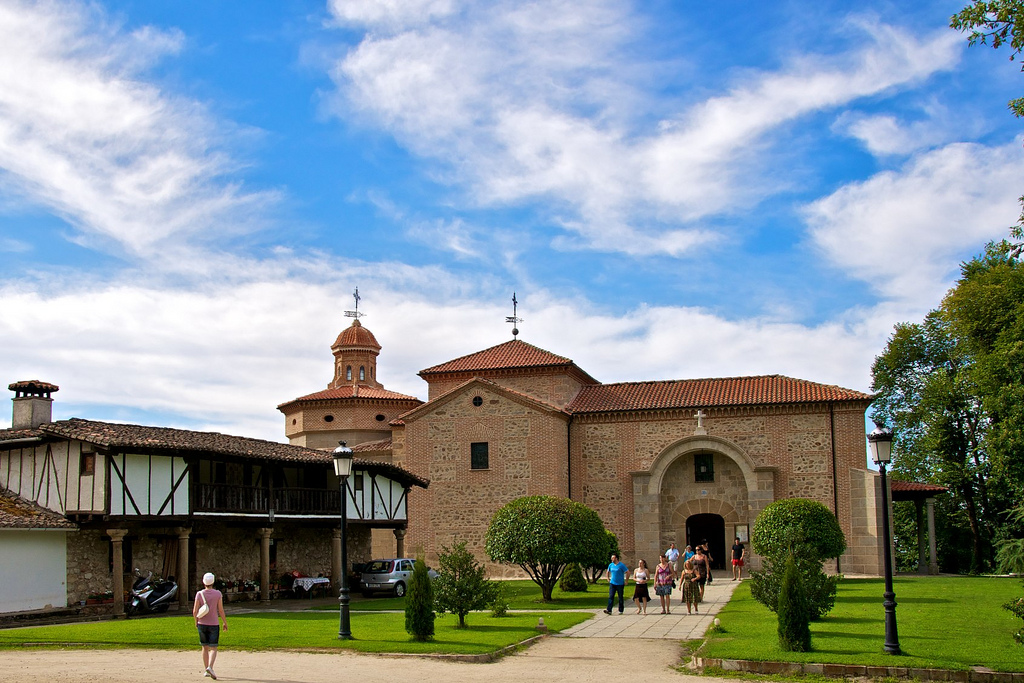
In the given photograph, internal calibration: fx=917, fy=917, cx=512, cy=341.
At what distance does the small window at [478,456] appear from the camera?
35281 mm

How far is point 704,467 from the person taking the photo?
33969 millimetres

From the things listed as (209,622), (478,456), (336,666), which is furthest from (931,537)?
(209,622)

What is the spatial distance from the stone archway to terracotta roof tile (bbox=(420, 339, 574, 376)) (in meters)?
5.66

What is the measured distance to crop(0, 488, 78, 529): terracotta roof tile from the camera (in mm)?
21141

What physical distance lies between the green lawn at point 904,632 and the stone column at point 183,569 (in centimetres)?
1358

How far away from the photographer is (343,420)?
43906 mm

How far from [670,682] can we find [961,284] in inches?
1211

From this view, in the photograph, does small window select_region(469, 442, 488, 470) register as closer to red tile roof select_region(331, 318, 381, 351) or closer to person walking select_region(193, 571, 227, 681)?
red tile roof select_region(331, 318, 381, 351)

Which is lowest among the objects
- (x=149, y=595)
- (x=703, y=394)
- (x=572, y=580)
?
(x=572, y=580)

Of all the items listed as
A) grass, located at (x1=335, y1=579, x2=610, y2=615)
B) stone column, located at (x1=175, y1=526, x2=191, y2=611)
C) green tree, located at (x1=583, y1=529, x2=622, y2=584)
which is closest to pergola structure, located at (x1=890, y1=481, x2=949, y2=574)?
green tree, located at (x1=583, y1=529, x2=622, y2=584)

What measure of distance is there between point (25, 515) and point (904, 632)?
64.0ft

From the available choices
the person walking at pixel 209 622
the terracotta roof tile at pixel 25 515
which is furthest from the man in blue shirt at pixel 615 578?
the terracotta roof tile at pixel 25 515

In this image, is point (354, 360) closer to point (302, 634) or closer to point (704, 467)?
point (704, 467)

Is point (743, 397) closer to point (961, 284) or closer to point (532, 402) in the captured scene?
point (532, 402)
